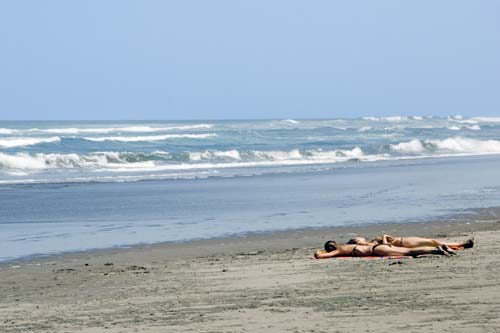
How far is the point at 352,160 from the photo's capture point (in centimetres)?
3834

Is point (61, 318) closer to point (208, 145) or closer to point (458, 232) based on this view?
point (458, 232)

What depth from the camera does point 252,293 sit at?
27.9 feet

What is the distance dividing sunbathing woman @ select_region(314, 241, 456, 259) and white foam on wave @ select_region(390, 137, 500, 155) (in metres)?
35.5

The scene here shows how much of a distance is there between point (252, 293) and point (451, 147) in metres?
41.6

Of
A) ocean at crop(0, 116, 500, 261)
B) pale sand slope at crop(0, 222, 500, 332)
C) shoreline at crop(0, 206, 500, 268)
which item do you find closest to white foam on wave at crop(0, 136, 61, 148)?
ocean at crop(0, 116, 500, 261)

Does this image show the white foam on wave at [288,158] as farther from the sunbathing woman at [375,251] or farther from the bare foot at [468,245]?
the bare foot at [468,245]

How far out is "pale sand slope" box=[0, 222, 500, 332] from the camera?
7023mm

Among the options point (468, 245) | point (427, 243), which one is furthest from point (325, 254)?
point (468, 245)

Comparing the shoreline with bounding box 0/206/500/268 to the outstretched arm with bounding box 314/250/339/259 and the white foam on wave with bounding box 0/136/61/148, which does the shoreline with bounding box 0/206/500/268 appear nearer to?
the outstretched arm with bounding box 314/250/339/259

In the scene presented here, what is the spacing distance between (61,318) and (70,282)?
2.39m

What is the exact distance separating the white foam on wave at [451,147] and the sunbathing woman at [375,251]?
35479 millimetres

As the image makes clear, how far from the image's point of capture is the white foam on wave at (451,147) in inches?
1844

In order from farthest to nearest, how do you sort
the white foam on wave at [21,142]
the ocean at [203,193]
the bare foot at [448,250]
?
the white foam on wave at [21,142] → the ocean at [203,193] → the bare foot at [448,250]

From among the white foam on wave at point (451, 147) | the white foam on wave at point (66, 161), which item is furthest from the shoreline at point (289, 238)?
the white foam on wave at point (451, 147)
